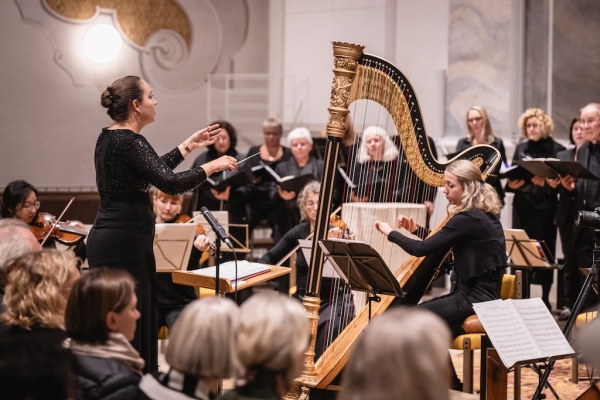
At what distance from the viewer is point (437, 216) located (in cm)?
756

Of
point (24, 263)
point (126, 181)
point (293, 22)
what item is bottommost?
point (24, 263)

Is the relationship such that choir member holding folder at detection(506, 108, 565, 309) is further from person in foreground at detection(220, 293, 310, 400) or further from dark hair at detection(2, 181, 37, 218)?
person in foreground at detection(220, 293, 310, 400)

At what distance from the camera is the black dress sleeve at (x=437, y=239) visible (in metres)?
4.18

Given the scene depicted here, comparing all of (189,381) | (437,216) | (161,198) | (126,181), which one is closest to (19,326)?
(189,381)

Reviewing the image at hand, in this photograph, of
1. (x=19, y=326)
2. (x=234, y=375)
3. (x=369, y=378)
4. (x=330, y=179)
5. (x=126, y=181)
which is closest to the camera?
(x=369, y=378)

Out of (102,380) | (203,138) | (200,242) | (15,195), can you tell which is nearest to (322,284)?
(200,242)

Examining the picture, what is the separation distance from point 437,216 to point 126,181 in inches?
183

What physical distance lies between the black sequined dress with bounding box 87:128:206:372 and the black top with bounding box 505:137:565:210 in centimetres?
366

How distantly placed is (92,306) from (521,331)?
6.05ft

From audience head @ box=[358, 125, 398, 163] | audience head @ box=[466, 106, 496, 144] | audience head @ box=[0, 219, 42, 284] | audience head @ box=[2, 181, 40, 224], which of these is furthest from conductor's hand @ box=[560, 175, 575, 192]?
audience head @ box=[0, 219, 42, 284]

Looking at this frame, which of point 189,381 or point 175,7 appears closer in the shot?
point 189,381

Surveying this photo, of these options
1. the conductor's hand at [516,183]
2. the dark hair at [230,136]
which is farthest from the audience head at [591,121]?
the dark hair at [230,136]

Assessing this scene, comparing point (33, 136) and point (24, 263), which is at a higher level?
point (33, 136)

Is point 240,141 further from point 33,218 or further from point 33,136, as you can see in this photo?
point 33,218
